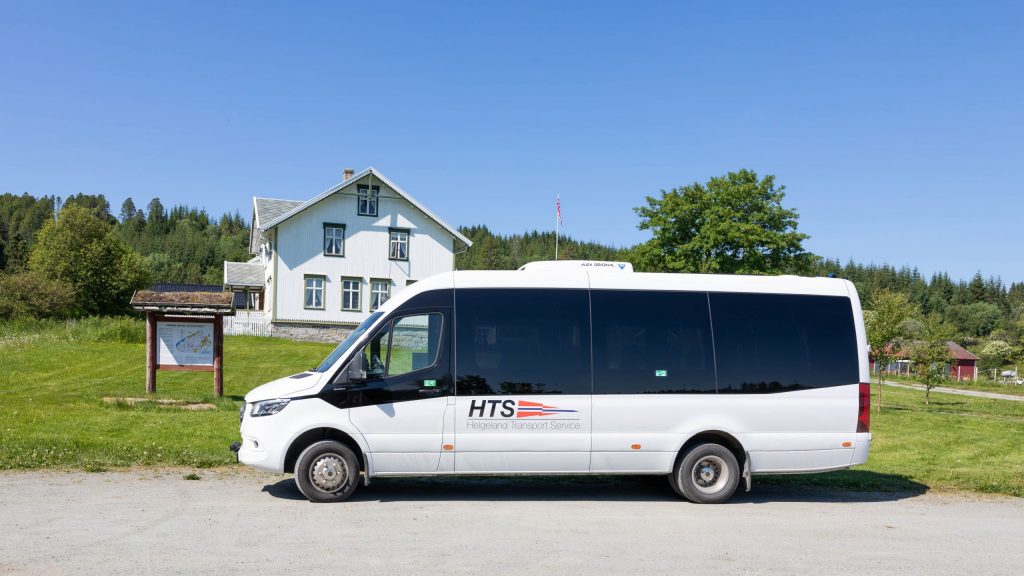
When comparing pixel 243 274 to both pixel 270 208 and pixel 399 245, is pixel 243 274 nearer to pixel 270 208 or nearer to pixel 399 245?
pixel 270 208

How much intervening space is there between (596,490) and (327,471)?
141 inches

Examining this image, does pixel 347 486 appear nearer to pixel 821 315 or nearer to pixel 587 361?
pixel 587 361

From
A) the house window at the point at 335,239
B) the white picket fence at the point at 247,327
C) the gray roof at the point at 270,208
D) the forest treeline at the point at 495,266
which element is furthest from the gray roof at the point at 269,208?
the forest treeline at the point at 495,266

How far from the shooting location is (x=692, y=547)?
7.33 meters

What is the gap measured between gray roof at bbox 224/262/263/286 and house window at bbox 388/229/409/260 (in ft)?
41.3

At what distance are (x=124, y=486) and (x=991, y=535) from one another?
9866mm

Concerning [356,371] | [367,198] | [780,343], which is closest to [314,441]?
[356,371]

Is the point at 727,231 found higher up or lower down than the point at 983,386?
higher up

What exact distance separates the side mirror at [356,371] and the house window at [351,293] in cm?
3812

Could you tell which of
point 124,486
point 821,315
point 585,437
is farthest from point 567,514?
point 124,486

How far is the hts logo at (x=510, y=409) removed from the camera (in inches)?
367

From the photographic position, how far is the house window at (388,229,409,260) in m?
47.3

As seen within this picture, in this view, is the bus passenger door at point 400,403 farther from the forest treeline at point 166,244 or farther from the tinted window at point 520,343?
the forest treeline at point 166,244

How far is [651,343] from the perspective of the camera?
977 cm
